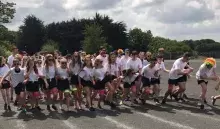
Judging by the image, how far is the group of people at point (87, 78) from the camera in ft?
41.8

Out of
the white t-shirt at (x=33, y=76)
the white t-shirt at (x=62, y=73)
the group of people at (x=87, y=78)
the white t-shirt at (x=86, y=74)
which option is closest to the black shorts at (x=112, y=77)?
the group of people at (x=87, y=78)

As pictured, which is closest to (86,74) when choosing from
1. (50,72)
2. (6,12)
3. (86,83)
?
(86,83)

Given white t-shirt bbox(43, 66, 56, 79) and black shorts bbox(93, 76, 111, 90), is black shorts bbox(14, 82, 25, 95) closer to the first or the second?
white t-shirt bbox(43, 66, 56, 79)

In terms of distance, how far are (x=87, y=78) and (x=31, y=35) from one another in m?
71.7

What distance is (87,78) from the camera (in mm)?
12992

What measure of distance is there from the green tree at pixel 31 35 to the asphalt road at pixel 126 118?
70101 millimetres

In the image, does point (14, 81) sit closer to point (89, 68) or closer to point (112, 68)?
point (89, 68)

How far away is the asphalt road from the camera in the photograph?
10180 millimetres

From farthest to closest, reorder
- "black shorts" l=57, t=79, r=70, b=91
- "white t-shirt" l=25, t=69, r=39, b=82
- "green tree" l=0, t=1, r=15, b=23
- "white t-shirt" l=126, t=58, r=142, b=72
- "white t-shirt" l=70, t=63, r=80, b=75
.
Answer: "green tree" l=0, t=1, r=15, b=23 → "white t-shirt" l=126, t=58, r=142, b=72 → "white t-shirt" l=70, t=63, r=80, b=75 → "black shorts" l=57, t=79, r=70, b=91 → "white t-shirt" l=25, t=69, r=39, b=82

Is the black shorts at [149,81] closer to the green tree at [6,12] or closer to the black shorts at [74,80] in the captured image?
the black shorts at [74,80]

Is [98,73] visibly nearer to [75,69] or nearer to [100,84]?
[100,84]

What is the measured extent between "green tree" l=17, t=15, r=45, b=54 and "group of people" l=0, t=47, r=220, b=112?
228 ft

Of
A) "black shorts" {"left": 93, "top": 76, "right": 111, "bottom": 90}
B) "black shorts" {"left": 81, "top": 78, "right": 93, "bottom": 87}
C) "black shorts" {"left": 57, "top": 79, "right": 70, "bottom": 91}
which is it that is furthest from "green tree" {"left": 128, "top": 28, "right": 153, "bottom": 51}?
"black shorts" {"left": 57, "top": 79, "right": 70, "bottom": 91}

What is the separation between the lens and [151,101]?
14688 mm
